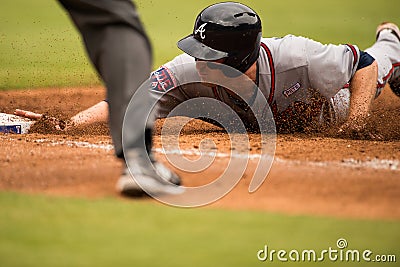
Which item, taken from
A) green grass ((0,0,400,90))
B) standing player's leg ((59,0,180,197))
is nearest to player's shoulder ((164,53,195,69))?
standing player's leg ((59,0,180,197))

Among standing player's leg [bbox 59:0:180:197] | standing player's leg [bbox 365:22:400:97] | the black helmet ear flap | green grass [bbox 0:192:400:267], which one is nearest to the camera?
green grass [bbox 0:192:400:267]

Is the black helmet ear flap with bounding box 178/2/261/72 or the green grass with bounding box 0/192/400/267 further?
the black helmet ear flap with bounding box 178/2/261/72

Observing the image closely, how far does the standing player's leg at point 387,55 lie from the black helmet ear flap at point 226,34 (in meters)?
1.22

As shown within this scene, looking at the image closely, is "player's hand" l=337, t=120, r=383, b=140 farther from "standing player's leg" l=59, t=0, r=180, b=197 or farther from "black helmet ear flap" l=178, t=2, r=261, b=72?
"standing player's leg" l=59, t=0, r=180, b=197

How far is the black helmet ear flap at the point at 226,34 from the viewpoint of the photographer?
426 centimetres

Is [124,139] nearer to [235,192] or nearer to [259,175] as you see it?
[235,192]

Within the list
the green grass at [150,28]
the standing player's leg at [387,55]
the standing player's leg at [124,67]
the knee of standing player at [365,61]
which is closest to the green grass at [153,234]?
the standing player's leg at [124,67]

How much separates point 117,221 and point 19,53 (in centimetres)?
627

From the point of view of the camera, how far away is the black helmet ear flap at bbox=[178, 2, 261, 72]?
4262 mm

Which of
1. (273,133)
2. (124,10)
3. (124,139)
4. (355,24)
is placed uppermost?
(124,10)

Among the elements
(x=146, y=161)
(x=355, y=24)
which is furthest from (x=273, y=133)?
(x=355, y=24)

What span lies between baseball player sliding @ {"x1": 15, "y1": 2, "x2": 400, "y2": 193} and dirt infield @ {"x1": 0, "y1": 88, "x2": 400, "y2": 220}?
8.4 inches

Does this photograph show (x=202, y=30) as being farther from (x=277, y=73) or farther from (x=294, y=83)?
Answer: (x=294, y=83)

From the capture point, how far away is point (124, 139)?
285 cm
